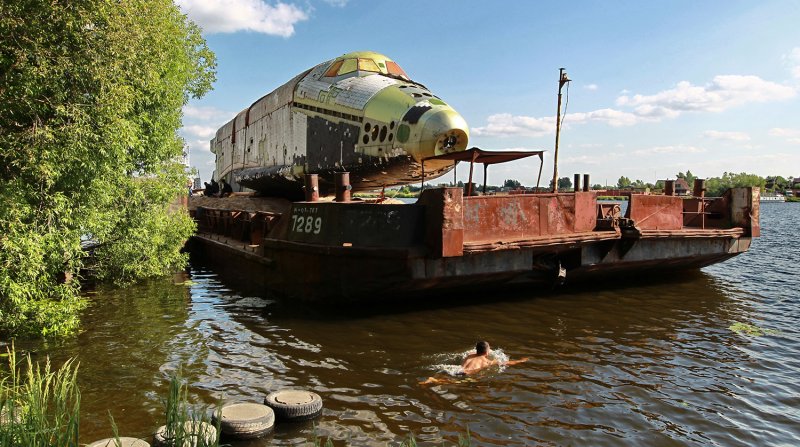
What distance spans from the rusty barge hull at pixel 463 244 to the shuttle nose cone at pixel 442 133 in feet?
4.49

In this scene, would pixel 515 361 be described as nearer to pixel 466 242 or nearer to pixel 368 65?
pixel 466 242

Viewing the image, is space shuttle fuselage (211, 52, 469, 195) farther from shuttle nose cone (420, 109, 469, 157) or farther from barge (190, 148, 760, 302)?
barge (190, 148, 760, 302)

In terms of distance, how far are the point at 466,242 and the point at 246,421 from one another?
5165mm

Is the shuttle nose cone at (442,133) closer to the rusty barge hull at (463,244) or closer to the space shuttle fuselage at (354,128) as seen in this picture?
the space shuttle fuselage at (354,128)

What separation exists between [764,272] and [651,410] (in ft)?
48.9

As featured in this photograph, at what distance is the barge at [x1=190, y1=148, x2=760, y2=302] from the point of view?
9023mm

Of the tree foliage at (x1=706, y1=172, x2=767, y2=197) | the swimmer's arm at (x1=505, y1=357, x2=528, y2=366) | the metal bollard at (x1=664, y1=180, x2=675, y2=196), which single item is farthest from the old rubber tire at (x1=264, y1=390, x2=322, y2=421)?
the tree foliage at (x1=706, y1=172, x2=767, y2=197)

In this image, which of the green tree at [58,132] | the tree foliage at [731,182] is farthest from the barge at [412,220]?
the tree foliage at [731,182]

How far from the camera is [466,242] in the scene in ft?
30.2

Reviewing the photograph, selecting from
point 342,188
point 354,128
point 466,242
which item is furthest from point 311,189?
point 466,242

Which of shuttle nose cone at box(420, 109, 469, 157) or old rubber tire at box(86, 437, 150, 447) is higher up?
shuttle nose cone at box(420, 109, 469, 157)

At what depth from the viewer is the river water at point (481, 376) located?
5547 mm

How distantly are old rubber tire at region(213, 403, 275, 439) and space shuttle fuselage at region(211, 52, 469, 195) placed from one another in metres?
6.28

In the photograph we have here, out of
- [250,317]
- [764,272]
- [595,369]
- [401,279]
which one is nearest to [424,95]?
[401,279]
